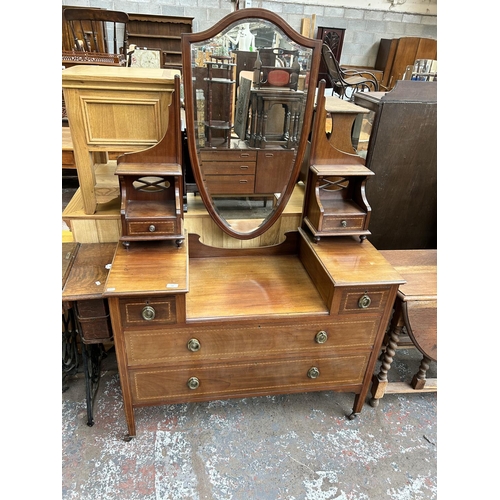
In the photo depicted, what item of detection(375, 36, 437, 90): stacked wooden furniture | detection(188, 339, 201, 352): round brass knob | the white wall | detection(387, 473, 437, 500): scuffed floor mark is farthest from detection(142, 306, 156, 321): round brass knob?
detection(375, 36, 437, 90): stacked wooden furniture

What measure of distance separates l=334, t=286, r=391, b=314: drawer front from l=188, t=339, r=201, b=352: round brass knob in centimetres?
61

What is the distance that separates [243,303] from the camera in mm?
1530

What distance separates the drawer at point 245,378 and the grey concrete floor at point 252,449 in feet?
0.81

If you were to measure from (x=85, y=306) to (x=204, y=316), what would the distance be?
0.50 meters

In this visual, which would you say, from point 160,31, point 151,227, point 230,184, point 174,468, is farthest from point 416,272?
point 160,31

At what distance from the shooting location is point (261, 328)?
1.49 m

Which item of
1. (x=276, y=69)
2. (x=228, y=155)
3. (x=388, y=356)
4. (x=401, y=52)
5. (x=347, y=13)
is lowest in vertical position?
(x=388, y=356)

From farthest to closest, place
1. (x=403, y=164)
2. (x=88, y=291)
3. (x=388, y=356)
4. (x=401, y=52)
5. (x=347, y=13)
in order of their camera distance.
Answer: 1. (x=401, y=52)
2. (x=347, y=13)
3. (x=403, y=164)
4. (x=388, y=356)
5. (x=88, y=291)

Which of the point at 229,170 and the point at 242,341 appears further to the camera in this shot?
the point at 229,170

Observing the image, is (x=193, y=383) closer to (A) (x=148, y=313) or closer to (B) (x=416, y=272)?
(A) (x=148, y=313)

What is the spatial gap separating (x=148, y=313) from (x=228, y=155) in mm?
777

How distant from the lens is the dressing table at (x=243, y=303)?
53.6 inches

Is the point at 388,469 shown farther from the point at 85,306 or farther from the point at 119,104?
the point at 119,104

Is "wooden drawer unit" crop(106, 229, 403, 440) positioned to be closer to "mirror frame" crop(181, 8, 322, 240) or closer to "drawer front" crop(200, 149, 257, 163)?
"mirror frame" crop(181, 8, 322, 240)
